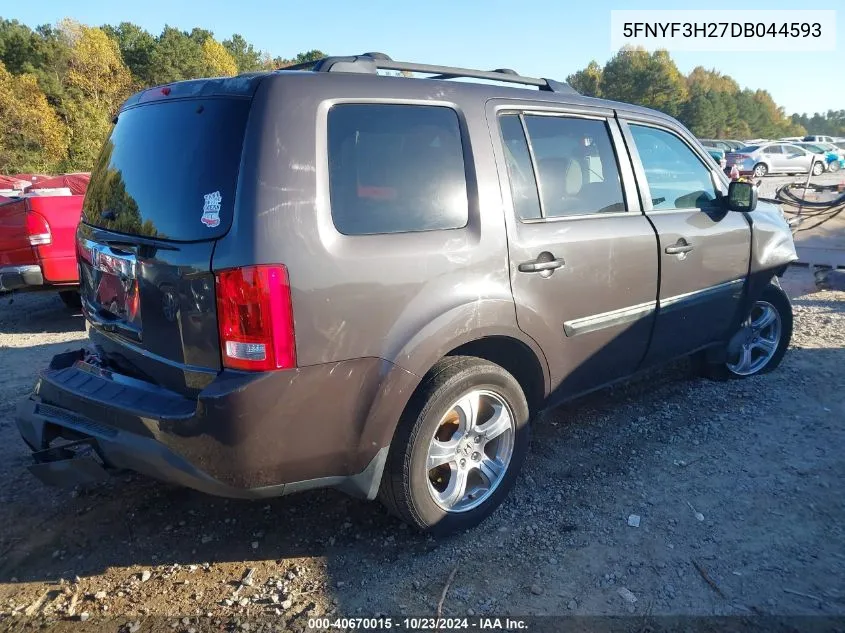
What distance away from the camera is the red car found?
6012 mm

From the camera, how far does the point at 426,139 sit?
2.65m

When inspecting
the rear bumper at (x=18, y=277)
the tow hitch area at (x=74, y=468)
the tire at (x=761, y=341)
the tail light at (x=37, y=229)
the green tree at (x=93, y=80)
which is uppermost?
the green tree at (x=93, y=80)

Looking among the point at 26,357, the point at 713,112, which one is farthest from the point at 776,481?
the point at 713,112

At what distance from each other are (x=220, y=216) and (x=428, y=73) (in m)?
1.32

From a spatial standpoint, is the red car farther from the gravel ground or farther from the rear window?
the rear window

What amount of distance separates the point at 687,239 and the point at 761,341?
1.58 meters

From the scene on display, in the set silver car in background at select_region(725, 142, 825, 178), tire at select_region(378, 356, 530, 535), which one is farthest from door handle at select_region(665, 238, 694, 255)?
silver car in background at select_region(725, 142, 825, 178)

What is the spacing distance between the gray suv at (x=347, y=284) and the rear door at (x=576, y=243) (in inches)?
0.4

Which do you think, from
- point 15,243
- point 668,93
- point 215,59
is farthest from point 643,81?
point 15,243

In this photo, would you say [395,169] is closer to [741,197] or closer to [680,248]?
[680,248]

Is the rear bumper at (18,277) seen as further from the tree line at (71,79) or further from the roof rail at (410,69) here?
the tree line at (71,79)

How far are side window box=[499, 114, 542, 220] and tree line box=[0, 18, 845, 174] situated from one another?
13.2m

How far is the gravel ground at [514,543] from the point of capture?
8.07 ft

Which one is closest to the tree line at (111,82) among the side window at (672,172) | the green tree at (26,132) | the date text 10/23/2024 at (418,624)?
the green tree at (26,132)
